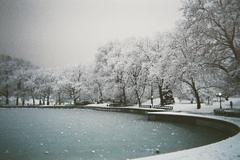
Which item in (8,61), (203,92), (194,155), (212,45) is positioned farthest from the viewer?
(8,61)

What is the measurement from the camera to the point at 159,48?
211ft

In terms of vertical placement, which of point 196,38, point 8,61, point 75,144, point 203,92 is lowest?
point 75,144

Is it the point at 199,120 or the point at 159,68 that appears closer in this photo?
the point at 199,120

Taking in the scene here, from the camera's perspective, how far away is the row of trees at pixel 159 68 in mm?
34531

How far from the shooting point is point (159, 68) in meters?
55.7

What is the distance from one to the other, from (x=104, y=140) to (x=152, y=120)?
1852 centimetres

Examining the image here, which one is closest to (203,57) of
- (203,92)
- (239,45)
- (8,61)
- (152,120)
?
(239,45)

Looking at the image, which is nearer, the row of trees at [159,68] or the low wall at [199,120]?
the low wall at [199,120]

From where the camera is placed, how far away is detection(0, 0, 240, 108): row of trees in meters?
34.5

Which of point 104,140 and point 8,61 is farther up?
point 8,61

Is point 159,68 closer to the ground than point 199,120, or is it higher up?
higher up

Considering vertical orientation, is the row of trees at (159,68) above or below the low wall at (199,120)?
above

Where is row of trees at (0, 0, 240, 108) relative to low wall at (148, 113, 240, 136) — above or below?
above

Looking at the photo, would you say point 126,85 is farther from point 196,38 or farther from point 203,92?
point 196,38
